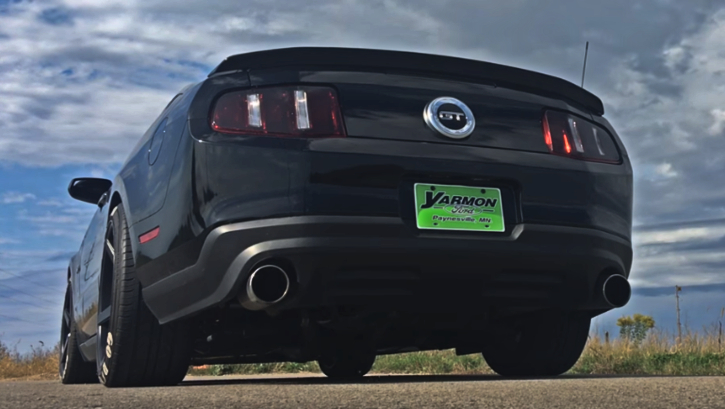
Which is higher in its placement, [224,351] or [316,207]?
[316,207]

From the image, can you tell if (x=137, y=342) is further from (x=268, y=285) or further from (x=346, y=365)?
(x=346, y=365)

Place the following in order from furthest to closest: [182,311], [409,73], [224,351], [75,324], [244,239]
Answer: [75,324] → [224,351] → [409,73] → [182,311] → [244,239]

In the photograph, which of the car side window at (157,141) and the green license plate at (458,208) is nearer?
the green license plate at (458,208)

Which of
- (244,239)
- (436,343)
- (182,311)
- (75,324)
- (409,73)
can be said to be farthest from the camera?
(75,324)

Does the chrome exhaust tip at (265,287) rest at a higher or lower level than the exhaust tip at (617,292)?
higher

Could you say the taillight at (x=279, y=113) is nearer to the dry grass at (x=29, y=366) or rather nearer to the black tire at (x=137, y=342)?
the black tire at (x=137, y=342)

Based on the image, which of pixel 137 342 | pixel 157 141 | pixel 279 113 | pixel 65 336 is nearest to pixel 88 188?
pixel 65 336

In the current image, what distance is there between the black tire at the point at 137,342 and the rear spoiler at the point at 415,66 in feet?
Answer: 3.45

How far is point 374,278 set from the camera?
3.61m

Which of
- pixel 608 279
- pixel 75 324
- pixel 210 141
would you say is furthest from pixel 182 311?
pixel 75 324

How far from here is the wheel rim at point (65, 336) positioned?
6648 millimetres

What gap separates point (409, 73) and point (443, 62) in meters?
0.20

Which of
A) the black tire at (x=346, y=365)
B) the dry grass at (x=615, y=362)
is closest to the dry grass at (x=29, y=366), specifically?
the dry grass at (x=615, y=362)

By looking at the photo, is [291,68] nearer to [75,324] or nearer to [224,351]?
[224,351]
